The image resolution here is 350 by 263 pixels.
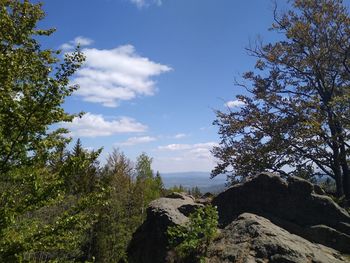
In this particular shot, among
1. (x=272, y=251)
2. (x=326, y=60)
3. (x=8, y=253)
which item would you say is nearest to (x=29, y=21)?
(x=8, y=253)

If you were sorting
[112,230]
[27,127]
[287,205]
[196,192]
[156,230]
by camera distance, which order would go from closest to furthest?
[27,127] < [156,230] < [287,205] < [112,230] < [196,192]

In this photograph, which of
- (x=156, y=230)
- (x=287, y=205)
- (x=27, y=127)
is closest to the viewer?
(x=27, y=127)

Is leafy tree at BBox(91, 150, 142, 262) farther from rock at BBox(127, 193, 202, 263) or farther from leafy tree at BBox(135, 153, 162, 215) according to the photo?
rock at BBox(127, 193, 202, 263)

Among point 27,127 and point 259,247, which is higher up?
point 27,127

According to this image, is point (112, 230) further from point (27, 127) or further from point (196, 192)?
point (27, 127)

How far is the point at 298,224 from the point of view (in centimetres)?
1192

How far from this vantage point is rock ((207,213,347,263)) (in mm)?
8930

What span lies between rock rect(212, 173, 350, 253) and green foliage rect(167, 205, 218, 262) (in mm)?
2028

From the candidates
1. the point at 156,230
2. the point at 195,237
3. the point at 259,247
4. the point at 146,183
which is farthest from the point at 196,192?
the point at 259,247

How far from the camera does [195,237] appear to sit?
994 cm

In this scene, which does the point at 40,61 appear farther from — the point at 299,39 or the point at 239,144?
the point at 299,39

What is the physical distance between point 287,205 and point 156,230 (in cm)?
388

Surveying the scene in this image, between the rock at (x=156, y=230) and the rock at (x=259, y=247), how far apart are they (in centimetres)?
153

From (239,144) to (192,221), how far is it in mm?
12213
